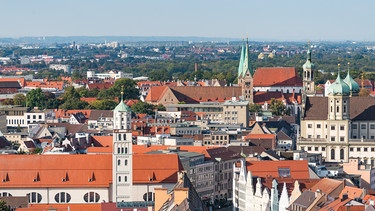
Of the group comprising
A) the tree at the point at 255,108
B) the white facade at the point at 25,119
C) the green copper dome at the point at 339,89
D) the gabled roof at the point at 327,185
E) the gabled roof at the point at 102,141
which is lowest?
the white facade at the point at 25,119

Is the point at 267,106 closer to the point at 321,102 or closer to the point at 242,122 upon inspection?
the point at 242,122

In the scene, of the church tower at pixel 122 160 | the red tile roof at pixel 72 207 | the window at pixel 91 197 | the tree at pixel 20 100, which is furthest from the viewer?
the tree at pixel 20 100

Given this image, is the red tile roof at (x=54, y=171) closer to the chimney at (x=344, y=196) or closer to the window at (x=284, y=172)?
the window at (x=284, y=172)

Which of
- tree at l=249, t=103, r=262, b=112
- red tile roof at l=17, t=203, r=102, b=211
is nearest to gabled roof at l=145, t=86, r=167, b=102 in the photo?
tree at l=249, t=103, r=262, b=112

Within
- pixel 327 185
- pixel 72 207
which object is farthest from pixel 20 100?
pixel 327 185

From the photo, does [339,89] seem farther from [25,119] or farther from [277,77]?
[277,77]

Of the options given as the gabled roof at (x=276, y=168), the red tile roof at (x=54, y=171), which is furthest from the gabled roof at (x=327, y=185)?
the red tile roof at (x=54, y=171)

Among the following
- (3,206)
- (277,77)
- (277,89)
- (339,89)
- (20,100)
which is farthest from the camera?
(277,77)

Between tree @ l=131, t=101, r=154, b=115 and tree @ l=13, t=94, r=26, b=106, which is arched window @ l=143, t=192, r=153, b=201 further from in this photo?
tree @ l=13, t=94, r=26, b=106
